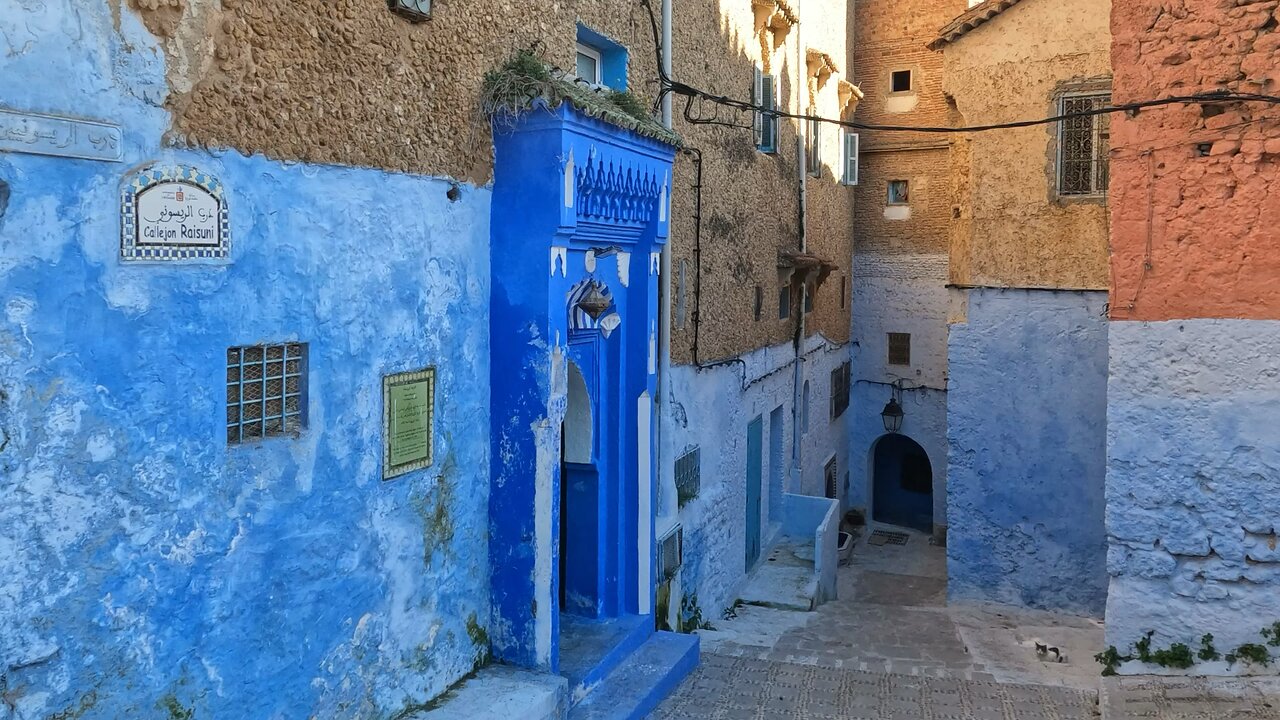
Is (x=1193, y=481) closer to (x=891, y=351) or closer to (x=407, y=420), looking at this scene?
(x=407, y=420)

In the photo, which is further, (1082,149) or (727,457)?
(727,457)

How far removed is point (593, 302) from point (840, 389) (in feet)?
40.0

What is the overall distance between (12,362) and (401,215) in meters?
2.15

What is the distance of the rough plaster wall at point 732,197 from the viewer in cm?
982

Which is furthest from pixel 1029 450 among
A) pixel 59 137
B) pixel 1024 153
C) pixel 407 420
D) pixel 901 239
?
pixel 59 137

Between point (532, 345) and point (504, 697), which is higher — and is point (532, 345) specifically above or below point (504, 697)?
above

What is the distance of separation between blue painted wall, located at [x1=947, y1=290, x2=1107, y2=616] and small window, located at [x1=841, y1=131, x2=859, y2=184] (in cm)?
630

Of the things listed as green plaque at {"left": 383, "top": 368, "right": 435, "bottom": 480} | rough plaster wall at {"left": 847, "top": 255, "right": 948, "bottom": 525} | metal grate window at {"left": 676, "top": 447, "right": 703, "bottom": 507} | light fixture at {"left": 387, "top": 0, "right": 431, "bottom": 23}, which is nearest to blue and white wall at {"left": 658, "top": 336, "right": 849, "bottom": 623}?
metal grate window at {"left": 676, "top": 447, "right": 703, "bottom": 507}

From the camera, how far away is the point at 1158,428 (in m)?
6.05

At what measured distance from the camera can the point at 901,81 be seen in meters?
19.0

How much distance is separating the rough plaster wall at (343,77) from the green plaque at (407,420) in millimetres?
1086

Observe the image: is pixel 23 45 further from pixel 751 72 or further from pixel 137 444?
pixel 751 72

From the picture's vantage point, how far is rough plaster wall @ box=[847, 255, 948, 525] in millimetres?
18297

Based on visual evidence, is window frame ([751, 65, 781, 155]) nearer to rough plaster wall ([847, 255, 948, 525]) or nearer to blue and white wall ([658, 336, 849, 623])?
blue and white wall ([658, 336, 849, 623])
